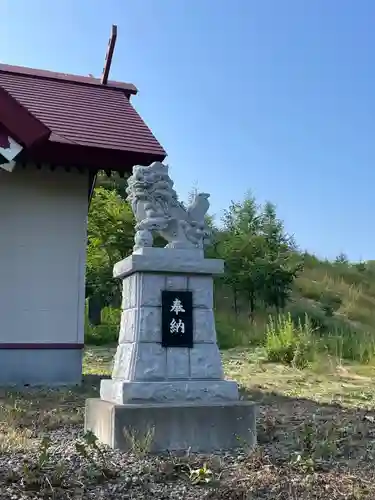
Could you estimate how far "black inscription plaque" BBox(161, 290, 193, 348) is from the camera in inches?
196

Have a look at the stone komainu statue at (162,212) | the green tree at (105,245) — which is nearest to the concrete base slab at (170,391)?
the stone komainu statue at (162,212)

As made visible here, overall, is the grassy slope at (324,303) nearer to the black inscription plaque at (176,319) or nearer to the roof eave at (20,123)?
the roof eave at (20,123)

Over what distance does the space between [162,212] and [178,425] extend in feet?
5.68

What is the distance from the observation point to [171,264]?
5.03m

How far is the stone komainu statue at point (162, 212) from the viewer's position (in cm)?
518

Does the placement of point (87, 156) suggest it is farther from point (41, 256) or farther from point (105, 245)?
point (105, 245)

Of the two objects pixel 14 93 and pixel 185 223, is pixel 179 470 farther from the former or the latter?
pixel 14 93

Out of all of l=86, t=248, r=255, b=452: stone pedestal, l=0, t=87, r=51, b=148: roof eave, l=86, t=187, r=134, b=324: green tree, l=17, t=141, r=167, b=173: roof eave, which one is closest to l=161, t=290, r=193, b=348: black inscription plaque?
l=86, t=248, r=255, b=452: stone pedestal

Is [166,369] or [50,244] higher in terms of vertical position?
[50,244]

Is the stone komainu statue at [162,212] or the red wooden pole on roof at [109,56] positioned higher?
the red wooden pole on roof at [109,56]

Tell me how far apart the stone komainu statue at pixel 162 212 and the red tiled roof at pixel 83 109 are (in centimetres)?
327

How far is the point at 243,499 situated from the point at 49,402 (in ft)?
12.3

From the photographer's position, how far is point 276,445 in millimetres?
4793

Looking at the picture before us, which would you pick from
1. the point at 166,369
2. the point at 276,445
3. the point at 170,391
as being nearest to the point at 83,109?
the point at 166,369
